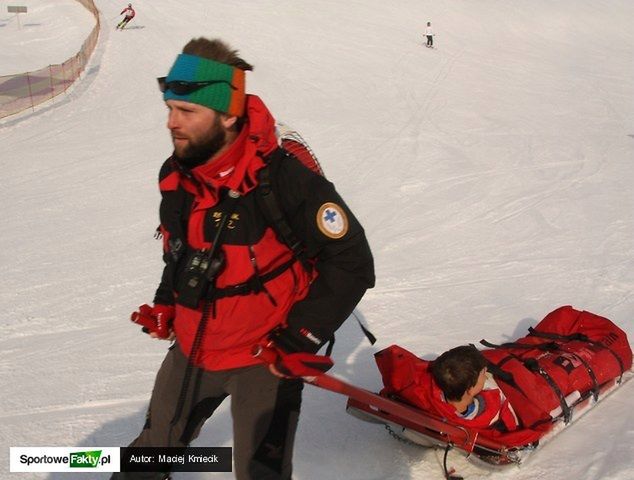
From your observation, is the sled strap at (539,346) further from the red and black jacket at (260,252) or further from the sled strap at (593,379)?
the red and black jacket at (260,252)

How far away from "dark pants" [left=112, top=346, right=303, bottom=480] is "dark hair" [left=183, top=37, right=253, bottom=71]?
108 cm

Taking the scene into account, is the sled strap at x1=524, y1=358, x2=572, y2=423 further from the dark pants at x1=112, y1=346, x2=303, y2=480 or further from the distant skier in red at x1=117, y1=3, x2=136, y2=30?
the distant skier in red at x1=117, y1=3, x2=136, y2=30

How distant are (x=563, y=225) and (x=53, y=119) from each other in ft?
31.5

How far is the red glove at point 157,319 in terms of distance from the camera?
9.33 feet

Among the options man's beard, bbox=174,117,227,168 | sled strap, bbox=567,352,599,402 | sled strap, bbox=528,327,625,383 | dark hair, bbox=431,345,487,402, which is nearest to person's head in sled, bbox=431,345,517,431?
dark hair, bbox=431,345,487,402

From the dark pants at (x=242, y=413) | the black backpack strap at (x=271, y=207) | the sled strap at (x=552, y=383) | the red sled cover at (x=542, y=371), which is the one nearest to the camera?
the black backpack strap at (x=271, y=207)

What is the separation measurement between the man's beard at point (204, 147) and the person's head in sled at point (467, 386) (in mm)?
1837

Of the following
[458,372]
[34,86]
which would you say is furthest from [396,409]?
[34,86]

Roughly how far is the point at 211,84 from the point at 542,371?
9.41 ft

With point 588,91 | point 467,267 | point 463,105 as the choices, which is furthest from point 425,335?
point 588,91

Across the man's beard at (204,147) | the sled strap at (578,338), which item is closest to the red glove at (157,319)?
the man's beard at (204,147)

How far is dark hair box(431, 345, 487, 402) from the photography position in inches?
141

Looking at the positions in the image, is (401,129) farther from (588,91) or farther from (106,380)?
(106,380)

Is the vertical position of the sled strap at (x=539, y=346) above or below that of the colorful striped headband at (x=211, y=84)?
below
